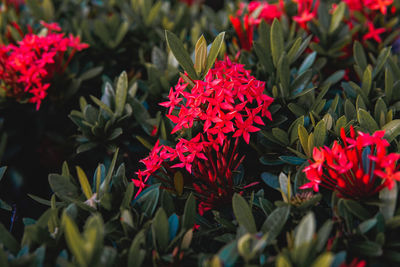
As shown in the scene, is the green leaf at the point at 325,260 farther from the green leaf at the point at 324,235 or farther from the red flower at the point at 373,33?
the red flower at the point at 373,33

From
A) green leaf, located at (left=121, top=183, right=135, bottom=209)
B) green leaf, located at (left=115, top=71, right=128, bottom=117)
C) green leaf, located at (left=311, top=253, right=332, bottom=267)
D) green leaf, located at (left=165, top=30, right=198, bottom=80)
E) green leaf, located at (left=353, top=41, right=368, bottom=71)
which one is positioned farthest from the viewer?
green leaf, located at (left=353, top=41, right=368, bottom=71)

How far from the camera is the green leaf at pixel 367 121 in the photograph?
4.27 feet

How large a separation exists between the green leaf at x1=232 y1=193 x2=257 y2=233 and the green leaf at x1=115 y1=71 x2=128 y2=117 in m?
0.72

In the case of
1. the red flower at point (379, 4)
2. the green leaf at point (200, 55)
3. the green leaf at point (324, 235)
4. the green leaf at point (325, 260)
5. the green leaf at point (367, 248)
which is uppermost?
the green leaf at point (200, 55)

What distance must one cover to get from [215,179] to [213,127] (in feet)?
0.58

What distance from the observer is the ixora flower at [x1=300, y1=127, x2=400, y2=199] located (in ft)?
3.44

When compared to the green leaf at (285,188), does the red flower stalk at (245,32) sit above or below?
above

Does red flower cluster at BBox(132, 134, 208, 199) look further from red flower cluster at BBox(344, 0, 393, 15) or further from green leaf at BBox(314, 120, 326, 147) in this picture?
red flower cluster at BBox(344, 0, 393, 15)

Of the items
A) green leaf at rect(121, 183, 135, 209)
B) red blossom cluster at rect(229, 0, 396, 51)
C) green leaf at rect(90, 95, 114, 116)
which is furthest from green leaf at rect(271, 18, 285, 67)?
green leaf at rect(121, 183, 135, 209)

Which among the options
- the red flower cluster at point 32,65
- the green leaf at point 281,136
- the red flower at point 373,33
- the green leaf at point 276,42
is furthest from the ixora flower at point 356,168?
the red flower cluster at point 32,65

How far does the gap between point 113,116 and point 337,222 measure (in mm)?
981

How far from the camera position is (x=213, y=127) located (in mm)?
1315

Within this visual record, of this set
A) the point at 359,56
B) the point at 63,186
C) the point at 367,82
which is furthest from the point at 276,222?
the point at 359,56

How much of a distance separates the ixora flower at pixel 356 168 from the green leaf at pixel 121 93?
2.74ft
